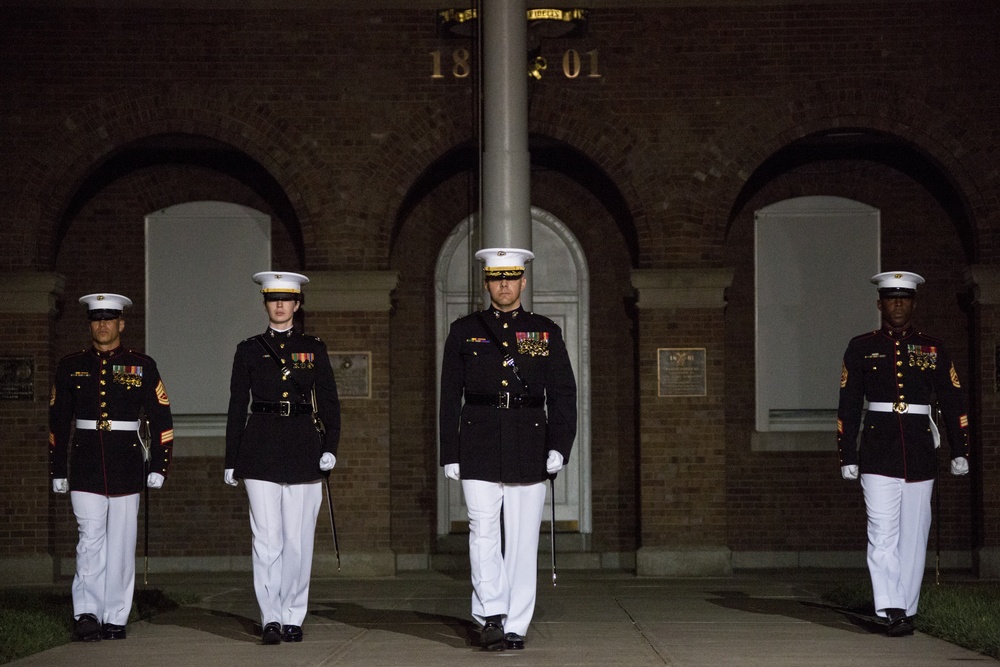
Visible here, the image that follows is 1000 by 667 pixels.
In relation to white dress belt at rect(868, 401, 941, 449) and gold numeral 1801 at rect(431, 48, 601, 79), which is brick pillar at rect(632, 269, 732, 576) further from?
white dress belt at rect(868, 401, 941, 449)

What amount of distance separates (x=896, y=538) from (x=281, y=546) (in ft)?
12.0

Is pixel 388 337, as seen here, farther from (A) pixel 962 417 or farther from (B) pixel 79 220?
(A) pixel 962 417

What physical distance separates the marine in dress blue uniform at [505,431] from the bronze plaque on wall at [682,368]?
15.9ft

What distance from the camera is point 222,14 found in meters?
13.0

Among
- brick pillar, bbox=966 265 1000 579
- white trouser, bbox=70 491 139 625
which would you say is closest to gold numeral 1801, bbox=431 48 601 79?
brick pillar, bbox=966 265 1000 579

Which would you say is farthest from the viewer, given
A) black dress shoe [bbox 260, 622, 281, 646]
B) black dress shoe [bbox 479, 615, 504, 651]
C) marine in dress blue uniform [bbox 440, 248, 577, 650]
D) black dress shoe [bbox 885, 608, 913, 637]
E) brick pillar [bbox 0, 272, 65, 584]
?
brick pillar [bbox 0, 272, 65, 584]

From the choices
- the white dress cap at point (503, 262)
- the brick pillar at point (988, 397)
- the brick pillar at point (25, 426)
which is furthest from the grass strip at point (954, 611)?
the brick pillar at point (25, 426)

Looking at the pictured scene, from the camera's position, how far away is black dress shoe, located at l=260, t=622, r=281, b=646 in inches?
314

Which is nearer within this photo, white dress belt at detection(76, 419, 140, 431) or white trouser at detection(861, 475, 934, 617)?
white trouser at detection(861, 475, 934, 617)

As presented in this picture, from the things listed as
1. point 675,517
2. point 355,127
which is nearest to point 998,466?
point 675,517

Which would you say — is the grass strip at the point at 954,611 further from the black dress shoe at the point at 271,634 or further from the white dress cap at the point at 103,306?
the white dress cap at the point at 103,306

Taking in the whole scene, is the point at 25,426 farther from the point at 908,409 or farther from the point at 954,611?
the point at 954,611

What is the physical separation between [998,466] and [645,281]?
367 cm

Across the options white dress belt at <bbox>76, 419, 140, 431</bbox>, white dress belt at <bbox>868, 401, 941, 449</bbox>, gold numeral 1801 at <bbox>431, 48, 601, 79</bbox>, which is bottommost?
white dress belt at <bbox>76, 419, 140, 431</bbox>
